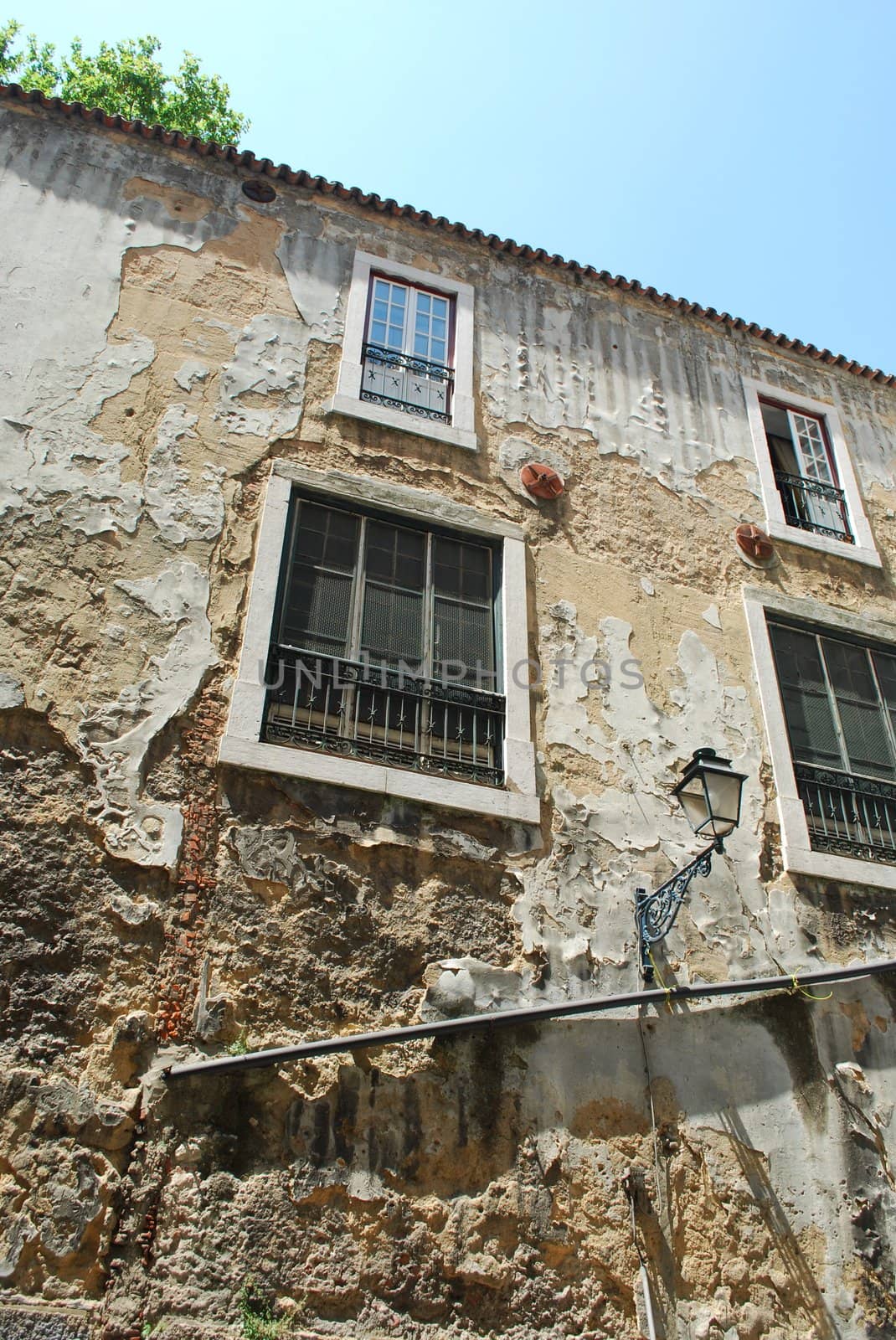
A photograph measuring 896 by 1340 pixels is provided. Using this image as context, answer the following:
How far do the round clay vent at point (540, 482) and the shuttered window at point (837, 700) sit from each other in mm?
1843

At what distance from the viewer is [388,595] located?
22.4 feet

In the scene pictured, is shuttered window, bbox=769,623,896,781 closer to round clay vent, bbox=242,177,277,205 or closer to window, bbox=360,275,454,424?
window, bbox=360,275,454,424

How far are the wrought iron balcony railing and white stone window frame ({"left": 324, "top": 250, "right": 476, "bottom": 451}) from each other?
205cm

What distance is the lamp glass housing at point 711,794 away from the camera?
5.38 m

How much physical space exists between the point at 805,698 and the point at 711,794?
2.52 meters

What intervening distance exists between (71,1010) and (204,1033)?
574 mm

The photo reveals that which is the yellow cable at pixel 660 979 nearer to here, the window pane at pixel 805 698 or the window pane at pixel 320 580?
the window pane at pixel 805 698

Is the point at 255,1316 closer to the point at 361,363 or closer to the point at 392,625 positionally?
the point at 392,625

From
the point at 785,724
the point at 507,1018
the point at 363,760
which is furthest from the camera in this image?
the point at 785,724

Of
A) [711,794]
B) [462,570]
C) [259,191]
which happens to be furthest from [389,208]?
[711,794]

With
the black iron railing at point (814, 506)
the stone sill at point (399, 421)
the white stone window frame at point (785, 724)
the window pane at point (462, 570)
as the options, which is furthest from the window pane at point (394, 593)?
the black iron railing at point (814, 506)

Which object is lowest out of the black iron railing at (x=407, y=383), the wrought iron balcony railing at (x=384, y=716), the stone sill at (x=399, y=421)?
the wrought iron balcony railing at (x=384, y=716)

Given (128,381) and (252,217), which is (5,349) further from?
(252,217)

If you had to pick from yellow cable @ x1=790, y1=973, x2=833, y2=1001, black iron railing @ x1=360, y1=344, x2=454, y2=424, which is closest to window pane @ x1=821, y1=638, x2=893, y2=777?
yellow cable @ x1=790, y1=973, x2=833, y2=1001
